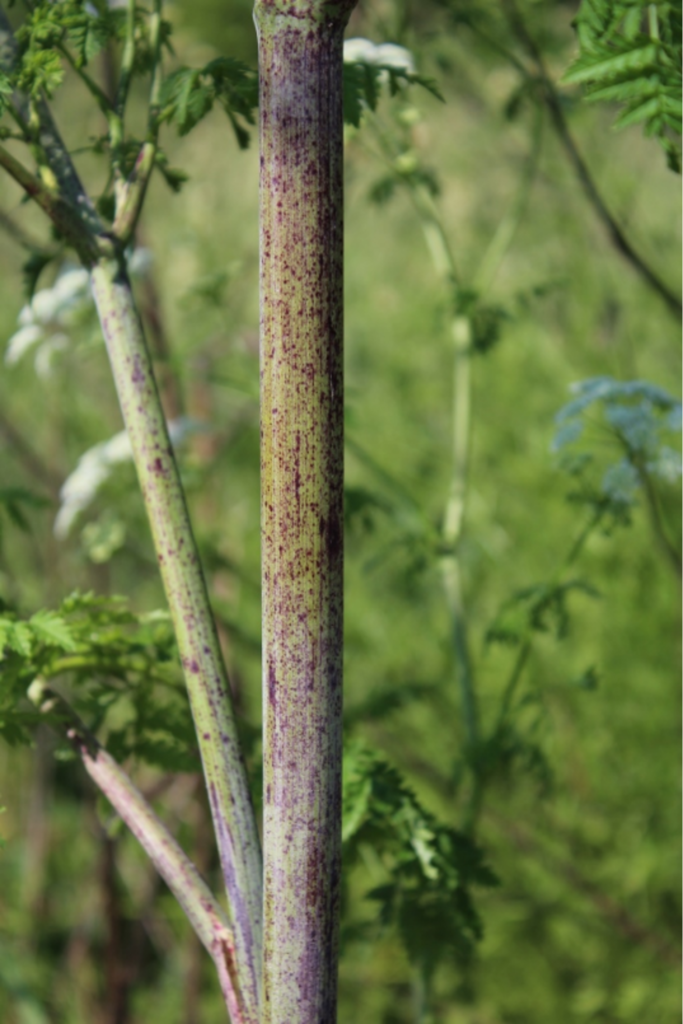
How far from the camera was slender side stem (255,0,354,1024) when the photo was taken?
652mm

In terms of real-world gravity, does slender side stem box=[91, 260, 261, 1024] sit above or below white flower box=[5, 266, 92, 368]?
below

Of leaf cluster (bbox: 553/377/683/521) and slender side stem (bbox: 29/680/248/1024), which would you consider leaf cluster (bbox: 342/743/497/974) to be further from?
leaf cluster (bbox: 553/377/683/521)

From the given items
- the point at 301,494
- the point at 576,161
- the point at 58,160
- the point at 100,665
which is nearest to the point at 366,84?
the point at 58,160

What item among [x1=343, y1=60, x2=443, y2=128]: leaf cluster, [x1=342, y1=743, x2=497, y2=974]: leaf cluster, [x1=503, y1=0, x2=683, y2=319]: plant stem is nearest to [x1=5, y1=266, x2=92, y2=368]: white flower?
[x1=503, y1=0, x2=683, y2=319]: plant stem

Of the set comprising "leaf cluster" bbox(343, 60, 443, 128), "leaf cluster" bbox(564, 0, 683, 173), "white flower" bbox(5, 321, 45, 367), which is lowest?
"leaf cluster" bbox(564, 0, 683, 173)

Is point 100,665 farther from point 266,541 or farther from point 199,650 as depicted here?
point 266,541

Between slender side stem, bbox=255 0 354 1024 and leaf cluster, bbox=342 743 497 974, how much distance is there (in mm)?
320

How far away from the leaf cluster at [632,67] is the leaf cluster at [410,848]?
28.6 inches

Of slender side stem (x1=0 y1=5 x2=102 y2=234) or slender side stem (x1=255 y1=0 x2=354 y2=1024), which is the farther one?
slender side stem (x1=0 y1=5 x2=102 y2=234)

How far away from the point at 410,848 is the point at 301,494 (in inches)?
24.0

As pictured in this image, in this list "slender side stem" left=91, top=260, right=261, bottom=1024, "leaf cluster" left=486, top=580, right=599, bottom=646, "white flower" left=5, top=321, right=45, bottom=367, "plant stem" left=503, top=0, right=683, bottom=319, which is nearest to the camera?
"slender side stem" left=91, top=260, right=261, bottom=1024

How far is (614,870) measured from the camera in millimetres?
2787

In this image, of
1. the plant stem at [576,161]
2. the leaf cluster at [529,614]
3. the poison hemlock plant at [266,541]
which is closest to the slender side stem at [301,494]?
the poison hemlock plant at [266,541]

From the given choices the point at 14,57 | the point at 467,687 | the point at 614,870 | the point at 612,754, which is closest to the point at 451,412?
the point at 612,754
